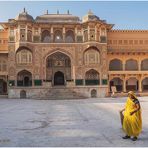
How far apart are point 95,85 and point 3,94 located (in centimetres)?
1211

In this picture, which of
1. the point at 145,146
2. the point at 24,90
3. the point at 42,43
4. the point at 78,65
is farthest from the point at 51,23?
the point at 145,146

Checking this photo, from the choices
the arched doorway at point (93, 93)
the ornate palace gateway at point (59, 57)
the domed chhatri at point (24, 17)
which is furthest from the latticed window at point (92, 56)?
the domed chhatri at point (24, 17)

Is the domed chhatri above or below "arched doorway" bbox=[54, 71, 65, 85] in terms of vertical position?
above

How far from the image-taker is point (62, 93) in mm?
34750

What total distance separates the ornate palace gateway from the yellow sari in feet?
85.0

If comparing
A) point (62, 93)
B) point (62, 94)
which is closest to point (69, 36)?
point (62, 93)

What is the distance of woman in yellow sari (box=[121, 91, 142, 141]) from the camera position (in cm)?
802

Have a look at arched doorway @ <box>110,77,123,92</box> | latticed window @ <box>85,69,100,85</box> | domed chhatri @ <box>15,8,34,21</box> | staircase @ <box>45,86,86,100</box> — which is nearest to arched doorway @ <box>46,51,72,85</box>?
staircase @ <box>45,86,86,100</box>

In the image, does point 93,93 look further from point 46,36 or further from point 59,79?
point 46,36

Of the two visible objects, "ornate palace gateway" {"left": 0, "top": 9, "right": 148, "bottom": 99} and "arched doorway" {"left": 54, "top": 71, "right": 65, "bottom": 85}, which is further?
"arched doorway" {"left": 54, "top": 71, "right": 65, "bottom": 85}

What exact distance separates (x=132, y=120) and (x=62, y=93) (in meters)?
26.9

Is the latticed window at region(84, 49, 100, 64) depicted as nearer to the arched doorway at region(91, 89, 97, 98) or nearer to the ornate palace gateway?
the ornate palace gateway

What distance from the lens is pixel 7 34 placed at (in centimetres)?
3819

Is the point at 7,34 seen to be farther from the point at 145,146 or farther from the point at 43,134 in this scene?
the point at 145,146
